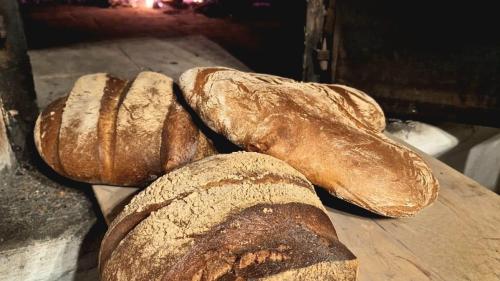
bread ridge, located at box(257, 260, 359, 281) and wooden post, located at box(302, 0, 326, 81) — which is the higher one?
wooden post, located at box(302, 0, 326, 81)

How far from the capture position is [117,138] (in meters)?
Answer: 1.62

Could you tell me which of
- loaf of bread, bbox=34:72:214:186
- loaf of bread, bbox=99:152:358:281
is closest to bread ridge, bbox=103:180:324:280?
loaf of bread, bbox=99:152:358:281

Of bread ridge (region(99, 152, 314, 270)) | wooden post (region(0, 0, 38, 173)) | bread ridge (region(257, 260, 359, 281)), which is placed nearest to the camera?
bread ridge (region(257, 260, 359, 281))

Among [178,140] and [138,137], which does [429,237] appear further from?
[138,137]

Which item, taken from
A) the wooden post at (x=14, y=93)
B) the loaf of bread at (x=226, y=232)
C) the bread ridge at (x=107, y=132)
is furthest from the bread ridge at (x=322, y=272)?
the wooden post at (x=14, y=93)

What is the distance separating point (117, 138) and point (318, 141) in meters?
0.77

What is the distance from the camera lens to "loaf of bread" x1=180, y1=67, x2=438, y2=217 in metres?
1.39

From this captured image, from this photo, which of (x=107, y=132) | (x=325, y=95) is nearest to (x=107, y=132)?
(x=107, y=132)

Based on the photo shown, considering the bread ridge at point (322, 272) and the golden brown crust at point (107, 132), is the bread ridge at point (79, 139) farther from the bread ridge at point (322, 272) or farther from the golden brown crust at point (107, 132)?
the bread ridge at point (322, 272)

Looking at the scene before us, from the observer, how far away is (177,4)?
6156 millimetres

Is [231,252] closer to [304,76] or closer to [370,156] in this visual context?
[370,156]

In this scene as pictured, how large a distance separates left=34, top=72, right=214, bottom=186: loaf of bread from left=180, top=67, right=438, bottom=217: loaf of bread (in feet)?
0.48

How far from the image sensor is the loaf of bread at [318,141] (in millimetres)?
1388

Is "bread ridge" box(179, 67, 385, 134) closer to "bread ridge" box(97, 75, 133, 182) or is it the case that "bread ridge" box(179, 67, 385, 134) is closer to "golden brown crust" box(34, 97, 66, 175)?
"bread ridge" box(97, 75, 133, 182)
